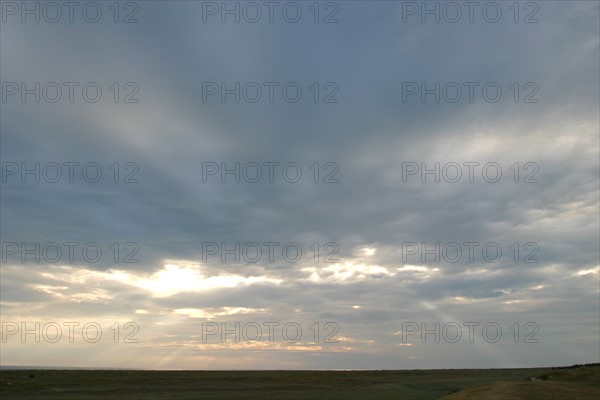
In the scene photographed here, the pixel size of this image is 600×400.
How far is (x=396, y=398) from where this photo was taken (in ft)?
194

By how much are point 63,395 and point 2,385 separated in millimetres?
20009

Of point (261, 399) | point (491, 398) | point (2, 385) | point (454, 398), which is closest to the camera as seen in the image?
point (491, 398)

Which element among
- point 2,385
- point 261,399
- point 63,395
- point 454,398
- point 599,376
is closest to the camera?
point 454,398

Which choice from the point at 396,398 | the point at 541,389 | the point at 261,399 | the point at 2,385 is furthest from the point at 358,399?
the point at 2,385

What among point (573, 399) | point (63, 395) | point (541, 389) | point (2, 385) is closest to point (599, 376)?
point (541, 389)

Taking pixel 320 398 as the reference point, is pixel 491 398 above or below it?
above

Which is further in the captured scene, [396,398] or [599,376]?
[599,376]

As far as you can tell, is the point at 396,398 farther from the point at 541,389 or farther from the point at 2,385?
the point at 2,385

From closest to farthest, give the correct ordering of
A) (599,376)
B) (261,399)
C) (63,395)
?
(261,399) → (63,395) → (599,376)

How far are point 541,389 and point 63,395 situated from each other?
5548 cm

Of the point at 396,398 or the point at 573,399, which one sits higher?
the point at 573,399

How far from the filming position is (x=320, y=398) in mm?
60906

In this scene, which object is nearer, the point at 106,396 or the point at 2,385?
the point at 106,396

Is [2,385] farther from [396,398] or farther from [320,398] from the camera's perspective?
[396,398]
